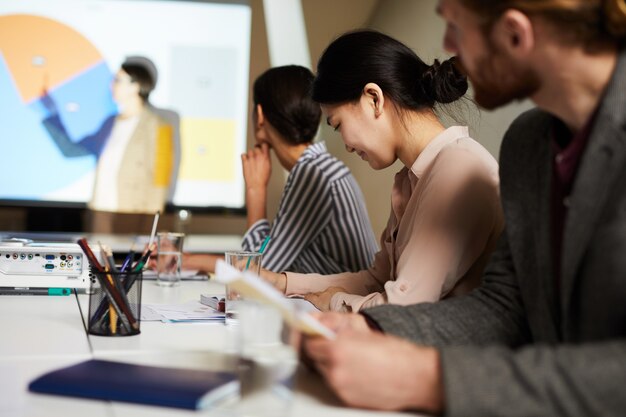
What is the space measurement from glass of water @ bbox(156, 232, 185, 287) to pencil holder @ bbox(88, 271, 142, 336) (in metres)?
0.75

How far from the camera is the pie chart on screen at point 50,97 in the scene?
3189 mm

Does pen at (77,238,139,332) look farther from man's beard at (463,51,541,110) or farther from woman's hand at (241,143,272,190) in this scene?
woman's hand at (241,143,272,190)

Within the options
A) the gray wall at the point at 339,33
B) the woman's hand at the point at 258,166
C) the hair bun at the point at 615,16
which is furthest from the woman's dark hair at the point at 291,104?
the hair bun at the point at 615,16

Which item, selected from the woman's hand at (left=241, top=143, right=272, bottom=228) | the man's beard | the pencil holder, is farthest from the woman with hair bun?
the woman's hand at (left=241, top=143, right=272, bottom=228)

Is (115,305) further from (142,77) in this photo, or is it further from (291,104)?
(142,77)

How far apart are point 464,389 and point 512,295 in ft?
1.14

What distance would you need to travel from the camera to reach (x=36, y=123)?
3.22 meters

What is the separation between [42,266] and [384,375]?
1.12 metres

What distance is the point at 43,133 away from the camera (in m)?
3.23

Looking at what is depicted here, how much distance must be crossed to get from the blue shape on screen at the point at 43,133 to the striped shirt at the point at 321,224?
1362 mm

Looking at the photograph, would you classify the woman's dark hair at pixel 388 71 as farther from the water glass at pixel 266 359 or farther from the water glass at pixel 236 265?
the water glass at pixel 266 359

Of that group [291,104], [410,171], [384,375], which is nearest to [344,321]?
[384,375]

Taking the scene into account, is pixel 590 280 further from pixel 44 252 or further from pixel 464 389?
pixel 44 252

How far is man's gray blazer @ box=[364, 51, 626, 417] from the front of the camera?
759mm
